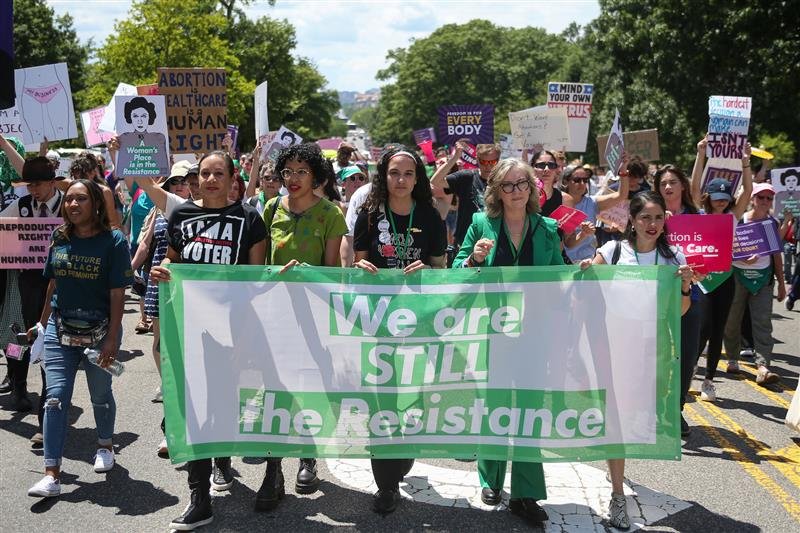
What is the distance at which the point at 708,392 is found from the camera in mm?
7605

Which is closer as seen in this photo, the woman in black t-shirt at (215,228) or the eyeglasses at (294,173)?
the woman in black t-shirt at (215,228)

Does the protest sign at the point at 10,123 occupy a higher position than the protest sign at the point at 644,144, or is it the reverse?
the protest sign at the point at 10,123

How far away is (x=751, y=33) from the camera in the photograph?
2634 centimetres

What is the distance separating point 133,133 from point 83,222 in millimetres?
2568

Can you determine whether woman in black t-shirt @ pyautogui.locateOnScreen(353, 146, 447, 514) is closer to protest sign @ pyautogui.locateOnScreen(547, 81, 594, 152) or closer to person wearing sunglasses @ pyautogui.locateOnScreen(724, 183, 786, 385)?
person wearing sunglasses @ pyautogui.locateOnScreen(724, 183, 786, 385)

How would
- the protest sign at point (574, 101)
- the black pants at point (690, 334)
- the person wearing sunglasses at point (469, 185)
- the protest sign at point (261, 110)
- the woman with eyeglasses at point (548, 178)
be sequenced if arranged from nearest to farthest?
the black pants at point (690, 334) → the woman with eyeglasses at point (548, 178) → the person wearing sunglasses at point (469, 185) → the protest sign at point (261, 110) → the protest sign at point (574, 101)

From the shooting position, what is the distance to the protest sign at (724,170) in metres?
9.33

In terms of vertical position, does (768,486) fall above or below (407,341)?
below

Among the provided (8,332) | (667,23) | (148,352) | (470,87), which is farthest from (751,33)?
(470,87)

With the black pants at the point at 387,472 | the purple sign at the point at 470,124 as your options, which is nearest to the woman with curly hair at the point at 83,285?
the black pants at the point at 387,472

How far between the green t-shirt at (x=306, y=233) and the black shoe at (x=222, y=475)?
1.27 meters

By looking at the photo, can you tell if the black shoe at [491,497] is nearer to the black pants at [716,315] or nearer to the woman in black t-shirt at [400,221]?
the woman in black t-shirt at [400,221]

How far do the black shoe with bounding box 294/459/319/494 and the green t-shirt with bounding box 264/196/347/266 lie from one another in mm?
1251

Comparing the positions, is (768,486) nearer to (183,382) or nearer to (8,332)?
(183,382)
